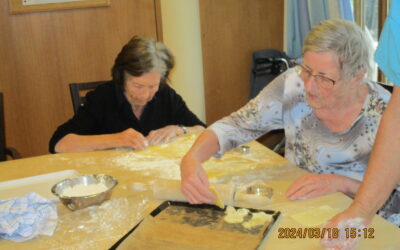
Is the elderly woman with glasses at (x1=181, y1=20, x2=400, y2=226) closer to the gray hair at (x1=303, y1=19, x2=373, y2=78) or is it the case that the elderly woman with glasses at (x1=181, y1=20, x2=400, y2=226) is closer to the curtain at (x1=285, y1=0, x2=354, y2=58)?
the gray hair at (x1=303, y1=19, x2=373, y2=78)

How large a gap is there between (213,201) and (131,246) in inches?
11.9

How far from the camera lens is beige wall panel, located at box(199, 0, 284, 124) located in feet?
13.0

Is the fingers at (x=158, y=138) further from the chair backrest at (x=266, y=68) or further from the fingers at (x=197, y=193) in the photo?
the chair backrest at (x=266, y=68)

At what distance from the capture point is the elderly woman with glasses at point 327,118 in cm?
141

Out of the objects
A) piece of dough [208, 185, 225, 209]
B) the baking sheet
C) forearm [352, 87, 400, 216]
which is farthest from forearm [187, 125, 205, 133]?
forearm [352, 87, 400, 216]

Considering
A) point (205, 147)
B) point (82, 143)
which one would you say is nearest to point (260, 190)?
point (205, 147)

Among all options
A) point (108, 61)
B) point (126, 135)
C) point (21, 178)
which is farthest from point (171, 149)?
point (108, 61)

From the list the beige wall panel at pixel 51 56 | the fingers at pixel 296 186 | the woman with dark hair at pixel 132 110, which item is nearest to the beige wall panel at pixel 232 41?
the beige wall panel at pixel 51 56

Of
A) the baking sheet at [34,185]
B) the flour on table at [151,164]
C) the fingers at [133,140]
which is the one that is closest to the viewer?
the baking sheet at [34,185]

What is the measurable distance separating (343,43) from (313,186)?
0.48 m

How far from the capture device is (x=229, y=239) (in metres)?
1.09

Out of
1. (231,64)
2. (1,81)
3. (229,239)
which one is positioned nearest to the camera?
(229,239)

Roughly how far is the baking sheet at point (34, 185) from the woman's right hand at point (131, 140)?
0.33m

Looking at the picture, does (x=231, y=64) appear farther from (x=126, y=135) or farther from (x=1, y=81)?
(x=126, y=135)
